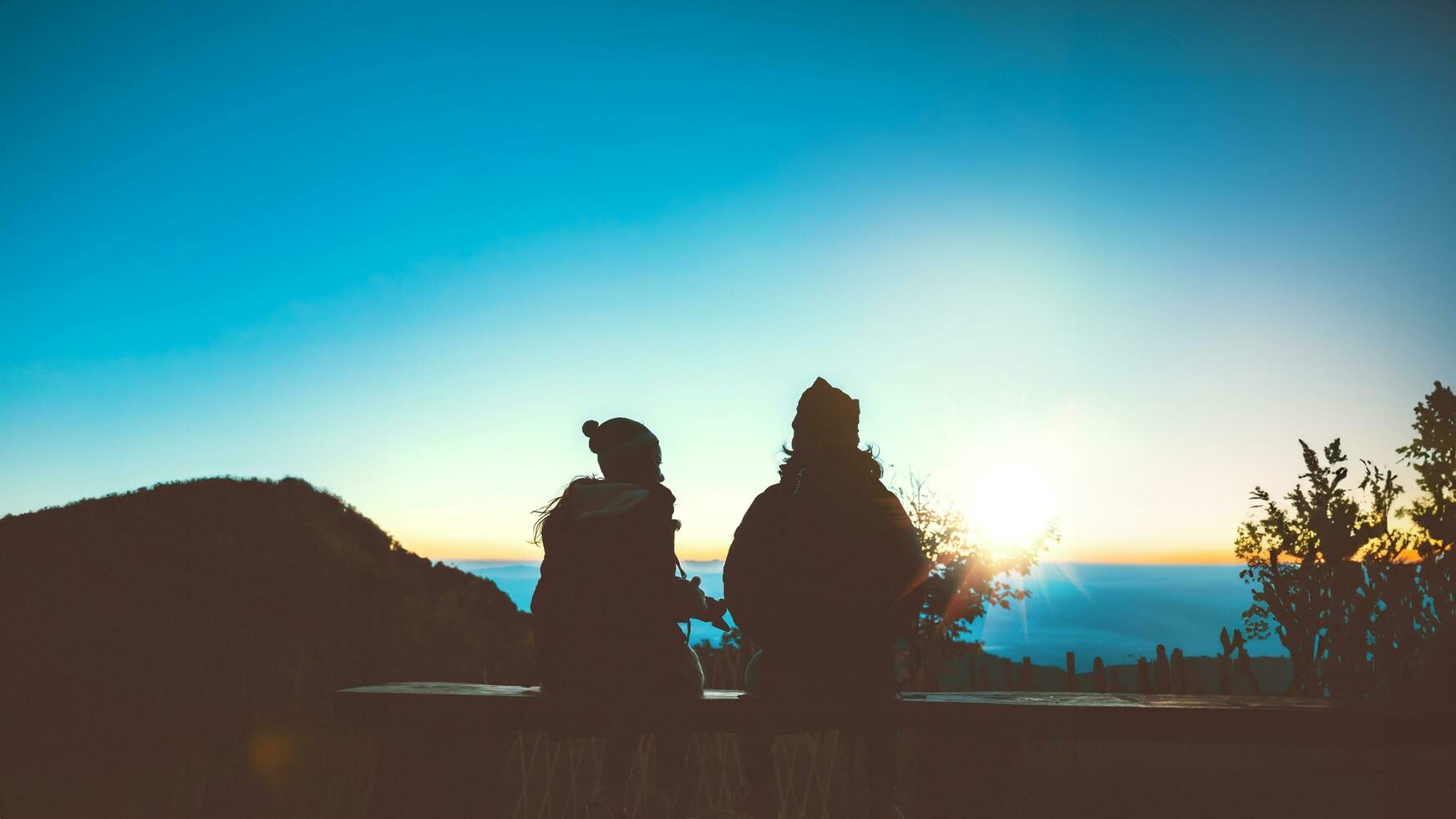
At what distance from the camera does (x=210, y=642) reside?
12.1 m

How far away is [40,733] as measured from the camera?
9914 millimetres

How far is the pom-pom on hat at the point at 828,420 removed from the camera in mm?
3711

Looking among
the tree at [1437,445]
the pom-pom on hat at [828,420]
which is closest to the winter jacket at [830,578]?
the pom-pom on hat at [828,420]

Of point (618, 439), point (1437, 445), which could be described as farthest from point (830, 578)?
point (1437, 445)

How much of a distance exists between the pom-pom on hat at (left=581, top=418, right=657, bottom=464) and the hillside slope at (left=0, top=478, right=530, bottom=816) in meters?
7.04

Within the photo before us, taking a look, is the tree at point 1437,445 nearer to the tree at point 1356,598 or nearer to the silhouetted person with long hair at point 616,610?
the tree at point 1356,598

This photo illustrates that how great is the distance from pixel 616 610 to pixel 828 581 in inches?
45.5

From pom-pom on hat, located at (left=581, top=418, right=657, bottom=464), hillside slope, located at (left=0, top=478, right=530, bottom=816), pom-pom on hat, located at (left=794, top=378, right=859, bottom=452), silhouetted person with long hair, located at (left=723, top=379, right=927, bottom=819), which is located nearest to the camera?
silhouetted person with long hair, located at (left=723, top=379, right=927, bottom=819)

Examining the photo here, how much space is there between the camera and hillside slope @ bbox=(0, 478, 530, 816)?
9141 millimetres

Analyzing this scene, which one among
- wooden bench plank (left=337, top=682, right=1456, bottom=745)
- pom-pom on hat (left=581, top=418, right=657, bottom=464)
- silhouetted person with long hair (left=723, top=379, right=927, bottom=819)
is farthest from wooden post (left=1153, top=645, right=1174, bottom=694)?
pom-pom on hat (left=581, top=418, right=657, bottom=464)

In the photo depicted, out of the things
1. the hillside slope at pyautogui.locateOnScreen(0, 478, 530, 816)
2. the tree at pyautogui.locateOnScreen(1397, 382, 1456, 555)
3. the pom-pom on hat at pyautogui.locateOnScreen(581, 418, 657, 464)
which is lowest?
the hillside slope at pyautogui.locateOnScreen(0, 478, 530, 816)

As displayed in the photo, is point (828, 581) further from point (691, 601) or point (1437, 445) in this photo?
point (1437, 445)

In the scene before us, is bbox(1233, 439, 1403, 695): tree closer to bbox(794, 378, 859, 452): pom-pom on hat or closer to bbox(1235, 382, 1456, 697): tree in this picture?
A: bbox(1235, 382, 1456, 697): tree

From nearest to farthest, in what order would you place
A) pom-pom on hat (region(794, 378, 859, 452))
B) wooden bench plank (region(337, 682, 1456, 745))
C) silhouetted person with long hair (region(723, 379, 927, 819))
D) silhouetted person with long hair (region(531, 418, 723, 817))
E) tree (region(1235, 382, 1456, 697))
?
wooden bench plank (region(337, 682, 1456, 745)) → silhouetted person with long hair (region(723, 379, 927, 819)) → pom-pom on hat (region(794, 378, 859, 452)) → silhouetted person with long hair (region(531, 418, 723, 817)) → tree (region(1235, 382, 1456, 697))
